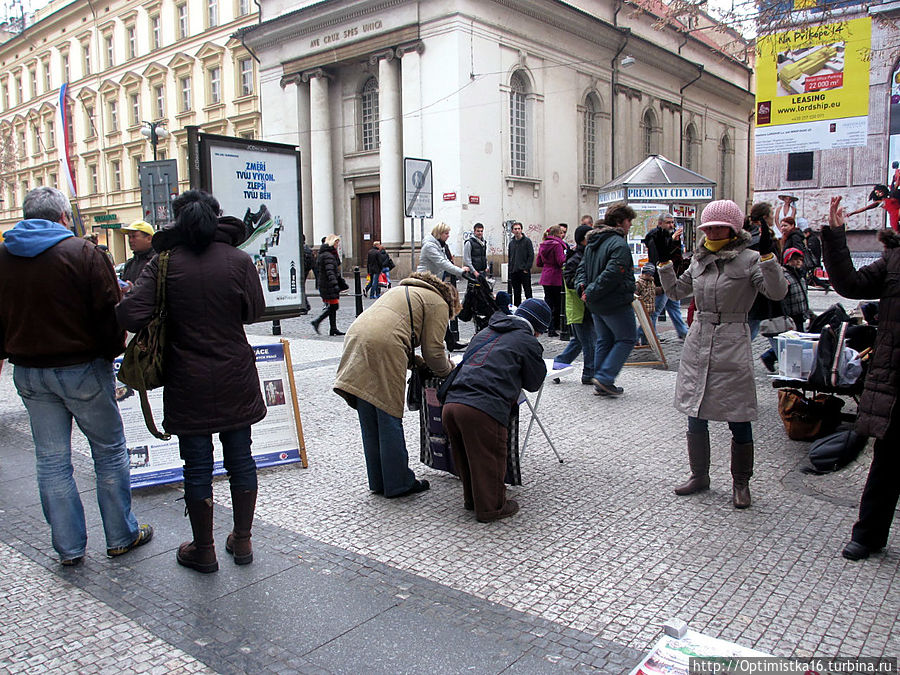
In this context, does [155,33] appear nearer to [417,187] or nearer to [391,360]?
[417,187]

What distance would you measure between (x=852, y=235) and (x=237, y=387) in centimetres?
1444

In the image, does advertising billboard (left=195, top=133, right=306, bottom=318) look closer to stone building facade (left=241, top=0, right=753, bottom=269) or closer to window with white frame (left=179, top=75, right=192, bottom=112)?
stone building facade (left=241, top=0, right=753, bottom=269)

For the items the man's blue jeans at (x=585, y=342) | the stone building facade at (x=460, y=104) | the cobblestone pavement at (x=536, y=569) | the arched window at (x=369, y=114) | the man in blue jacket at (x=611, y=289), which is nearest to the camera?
the cobblestone pavement at (x=536, y=569)

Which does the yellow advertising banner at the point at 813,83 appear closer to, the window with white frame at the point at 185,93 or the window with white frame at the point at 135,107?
the window with white frame at the point at 185,93

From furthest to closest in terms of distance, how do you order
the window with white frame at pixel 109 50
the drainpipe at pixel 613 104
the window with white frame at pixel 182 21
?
the window with white frame at pixel 109 50, the window with white frame at pixel 182 21, the drainpipe at pixel 613 104

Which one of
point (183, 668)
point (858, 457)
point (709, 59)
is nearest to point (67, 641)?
point (183, 668)

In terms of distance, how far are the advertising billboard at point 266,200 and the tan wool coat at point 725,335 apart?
12.7ft

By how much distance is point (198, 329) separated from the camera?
11.5 ft

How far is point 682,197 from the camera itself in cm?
1459

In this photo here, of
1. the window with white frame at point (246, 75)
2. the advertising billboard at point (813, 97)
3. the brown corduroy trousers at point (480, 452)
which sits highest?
the window with white frame at point (246, 75)

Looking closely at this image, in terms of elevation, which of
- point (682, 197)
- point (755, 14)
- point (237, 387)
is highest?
point (755, 14)

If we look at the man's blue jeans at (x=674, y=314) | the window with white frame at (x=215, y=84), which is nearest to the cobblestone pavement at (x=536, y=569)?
the man's blue jeans at (x=674, y=314)

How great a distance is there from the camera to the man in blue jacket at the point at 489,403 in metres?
4.08

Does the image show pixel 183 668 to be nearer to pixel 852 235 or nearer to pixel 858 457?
pixel 858 457
